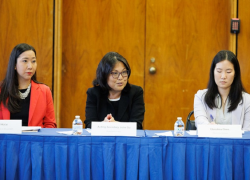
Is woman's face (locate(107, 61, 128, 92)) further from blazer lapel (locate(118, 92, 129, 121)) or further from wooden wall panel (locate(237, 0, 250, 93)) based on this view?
wooden wall panel (locate(237, 0, 250, 93))

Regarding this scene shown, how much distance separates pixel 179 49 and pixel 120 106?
1862 millimetres

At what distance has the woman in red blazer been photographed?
2938mm

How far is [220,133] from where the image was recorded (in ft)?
7.16

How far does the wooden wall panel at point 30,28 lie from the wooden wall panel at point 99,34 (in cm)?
23

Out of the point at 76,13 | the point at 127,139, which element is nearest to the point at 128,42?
the point at 76,13

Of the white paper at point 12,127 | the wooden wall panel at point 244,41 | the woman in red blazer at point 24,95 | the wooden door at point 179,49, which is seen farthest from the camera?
the wooden door at point 179,49

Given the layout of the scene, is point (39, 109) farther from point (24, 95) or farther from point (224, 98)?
point (224, 98)

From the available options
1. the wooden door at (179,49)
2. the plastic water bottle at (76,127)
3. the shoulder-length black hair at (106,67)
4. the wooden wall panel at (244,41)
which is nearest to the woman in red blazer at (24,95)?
the shoulder-length black hair at (106,67)

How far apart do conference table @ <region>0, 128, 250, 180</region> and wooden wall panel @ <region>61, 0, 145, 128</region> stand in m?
2.45

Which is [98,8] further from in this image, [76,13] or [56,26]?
[56,26]

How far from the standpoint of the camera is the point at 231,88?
2945 mm

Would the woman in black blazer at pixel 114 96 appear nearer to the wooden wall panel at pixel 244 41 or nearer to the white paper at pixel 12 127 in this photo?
the white paper at pixel 12 127

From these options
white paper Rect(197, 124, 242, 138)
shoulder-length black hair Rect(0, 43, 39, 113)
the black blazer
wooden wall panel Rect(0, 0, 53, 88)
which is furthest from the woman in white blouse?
wooden wall panel Rect(0, 0, 53, 88)

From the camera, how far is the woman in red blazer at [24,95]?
2.94 m
